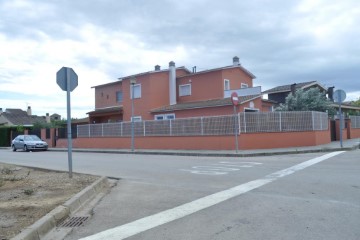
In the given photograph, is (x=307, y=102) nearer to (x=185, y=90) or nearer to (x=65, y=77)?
(x=185, y=90)

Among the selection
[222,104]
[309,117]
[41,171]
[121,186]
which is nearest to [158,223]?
[121,186]

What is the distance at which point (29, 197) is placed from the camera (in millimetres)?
8117

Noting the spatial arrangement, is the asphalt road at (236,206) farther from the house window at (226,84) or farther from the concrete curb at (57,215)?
the house window at (226,84)

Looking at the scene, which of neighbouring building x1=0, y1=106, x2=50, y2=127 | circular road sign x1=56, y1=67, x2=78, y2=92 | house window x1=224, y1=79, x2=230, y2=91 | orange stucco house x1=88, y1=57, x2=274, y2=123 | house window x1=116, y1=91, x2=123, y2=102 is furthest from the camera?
neighbouring building x1=0, y1=106, x2=50, y2=127

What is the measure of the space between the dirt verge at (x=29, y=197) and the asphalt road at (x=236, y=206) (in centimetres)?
84

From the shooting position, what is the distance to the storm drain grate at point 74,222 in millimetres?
6247

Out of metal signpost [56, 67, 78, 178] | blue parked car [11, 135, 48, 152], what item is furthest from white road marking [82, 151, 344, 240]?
blue parked car [11, 135, 48, 152]

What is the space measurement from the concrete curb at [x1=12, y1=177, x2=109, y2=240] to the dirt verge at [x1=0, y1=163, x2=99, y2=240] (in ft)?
0.51

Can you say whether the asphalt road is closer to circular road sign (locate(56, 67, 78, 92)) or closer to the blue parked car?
circular road sign (locate(56, 67, 78, 92))

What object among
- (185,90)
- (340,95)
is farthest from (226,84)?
(340,95)

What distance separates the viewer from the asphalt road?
18.5ft

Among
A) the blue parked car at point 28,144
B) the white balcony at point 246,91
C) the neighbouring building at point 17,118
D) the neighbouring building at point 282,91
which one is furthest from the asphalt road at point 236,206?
the neighbouring building at point 17,118

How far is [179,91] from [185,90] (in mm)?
745

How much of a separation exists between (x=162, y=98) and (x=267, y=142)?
14667mm
